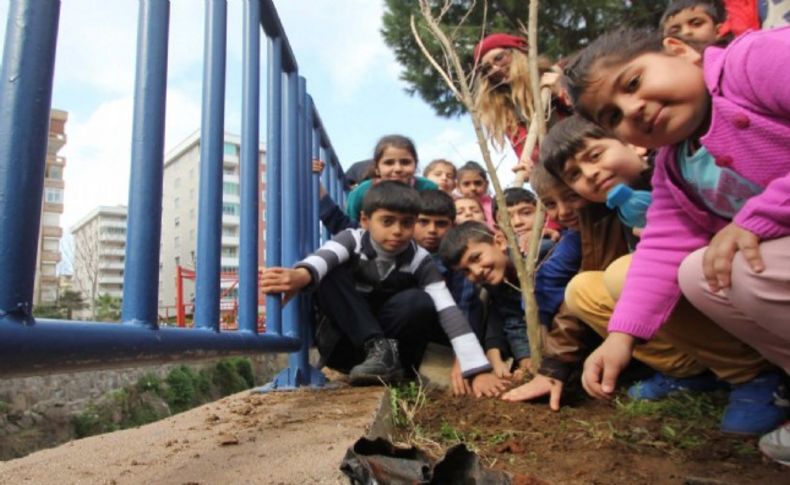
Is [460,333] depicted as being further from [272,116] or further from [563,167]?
[272,116]

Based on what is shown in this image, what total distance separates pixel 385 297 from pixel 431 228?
2.22 feet

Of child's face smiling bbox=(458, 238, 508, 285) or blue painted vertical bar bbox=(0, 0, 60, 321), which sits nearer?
blue painted vertical bar bbox=(0, 0, 60, 321)

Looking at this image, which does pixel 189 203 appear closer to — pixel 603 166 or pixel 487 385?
pixel 487 385

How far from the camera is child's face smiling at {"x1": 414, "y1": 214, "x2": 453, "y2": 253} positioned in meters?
3.04

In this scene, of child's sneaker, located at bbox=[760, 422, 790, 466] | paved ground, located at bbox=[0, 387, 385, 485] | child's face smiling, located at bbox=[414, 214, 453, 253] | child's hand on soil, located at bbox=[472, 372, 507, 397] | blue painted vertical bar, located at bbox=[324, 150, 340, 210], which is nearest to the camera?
paved ground, located at bbox=[0, 387, 385, 485]

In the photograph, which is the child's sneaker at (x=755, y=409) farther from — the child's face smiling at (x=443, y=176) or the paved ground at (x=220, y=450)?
the child's face smiling at (x=443, y=176)

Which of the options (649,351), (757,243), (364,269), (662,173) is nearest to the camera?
(757,243)

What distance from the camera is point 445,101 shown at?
751 centimetres

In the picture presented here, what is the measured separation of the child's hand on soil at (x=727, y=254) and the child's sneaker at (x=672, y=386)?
764mm

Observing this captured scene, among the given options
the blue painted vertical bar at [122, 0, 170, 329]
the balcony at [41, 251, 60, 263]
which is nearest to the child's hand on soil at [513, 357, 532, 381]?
the blue painted vertical bar at [122, 0, 170, 329]

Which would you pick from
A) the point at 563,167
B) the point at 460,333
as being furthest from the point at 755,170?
the point at 460,333

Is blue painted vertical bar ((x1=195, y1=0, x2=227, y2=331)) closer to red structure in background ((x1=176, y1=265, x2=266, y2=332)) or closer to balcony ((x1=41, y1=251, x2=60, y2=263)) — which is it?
red structure in background ((x1=176, y1=265, x2=266, y2=332))

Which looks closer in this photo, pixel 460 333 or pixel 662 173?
pixel 662 173

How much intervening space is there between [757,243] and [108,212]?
39.8 meters
